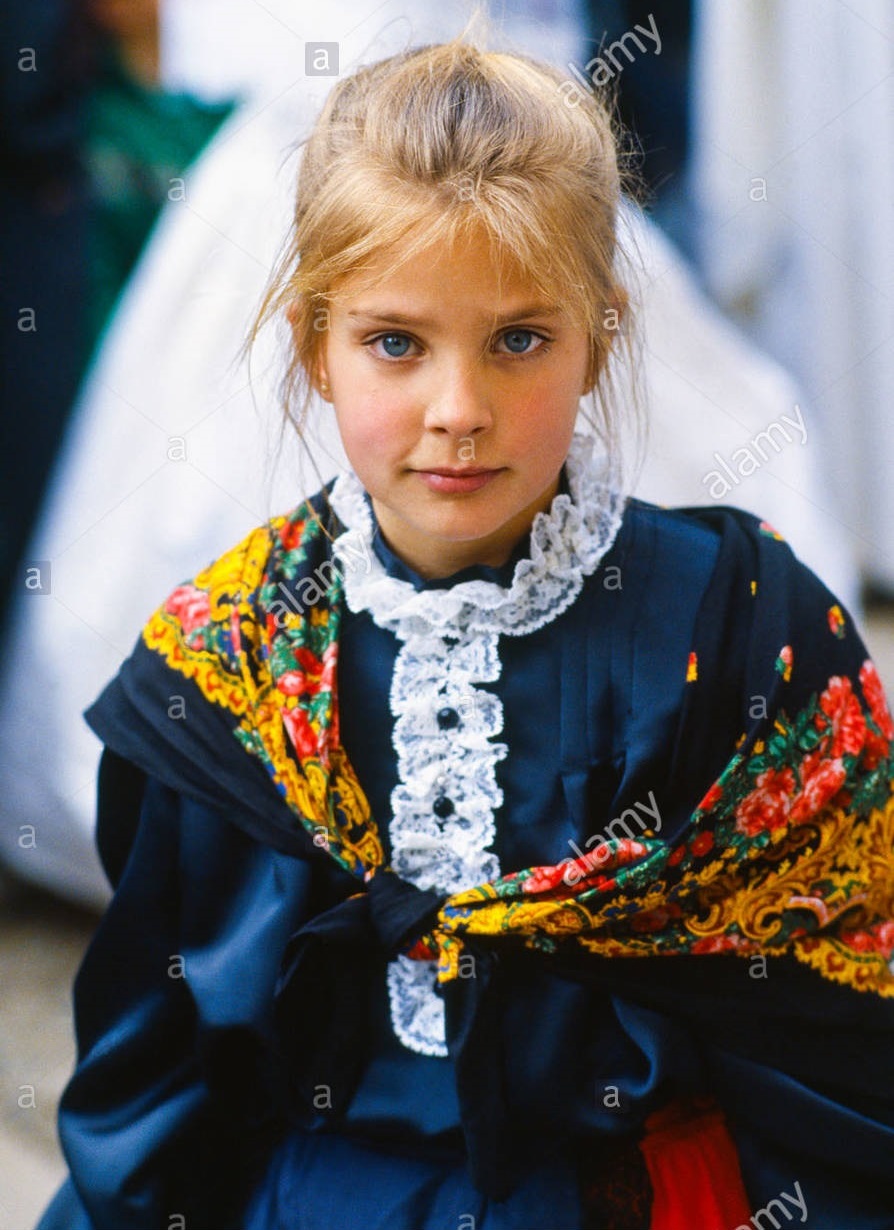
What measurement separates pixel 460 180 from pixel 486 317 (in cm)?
9

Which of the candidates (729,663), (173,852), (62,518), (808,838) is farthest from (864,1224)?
(62,518)

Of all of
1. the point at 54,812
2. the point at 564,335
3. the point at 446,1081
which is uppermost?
the point at 564,335

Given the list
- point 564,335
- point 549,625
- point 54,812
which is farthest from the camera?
point 54,812

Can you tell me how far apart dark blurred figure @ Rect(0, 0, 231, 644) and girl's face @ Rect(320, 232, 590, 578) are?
126 centimetres

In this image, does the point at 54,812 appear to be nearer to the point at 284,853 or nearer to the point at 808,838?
the point at 284,853

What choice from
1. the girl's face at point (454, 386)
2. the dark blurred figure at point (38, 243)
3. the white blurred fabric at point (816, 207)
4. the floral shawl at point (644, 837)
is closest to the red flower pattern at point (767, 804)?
the floral shawl at point (644, 837)

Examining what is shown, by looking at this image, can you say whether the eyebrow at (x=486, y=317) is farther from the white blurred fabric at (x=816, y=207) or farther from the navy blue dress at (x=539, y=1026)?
the white blurred fabric at (x=816, y=207)

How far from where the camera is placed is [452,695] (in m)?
1.06

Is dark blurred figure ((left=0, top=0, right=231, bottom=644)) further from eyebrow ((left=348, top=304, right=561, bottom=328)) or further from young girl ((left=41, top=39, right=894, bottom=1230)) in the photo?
eyebrow ((left=348, top=304, right=561, bottom=328))

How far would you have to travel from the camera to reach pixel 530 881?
3.31 ft

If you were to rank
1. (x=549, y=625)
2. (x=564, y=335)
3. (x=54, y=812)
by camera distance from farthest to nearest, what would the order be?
(x=54, y=812) → (x=549, y=625) → (x=564, y=335)

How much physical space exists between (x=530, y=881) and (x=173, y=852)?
0.31 meters

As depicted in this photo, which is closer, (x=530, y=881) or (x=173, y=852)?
(x=530, y=881)

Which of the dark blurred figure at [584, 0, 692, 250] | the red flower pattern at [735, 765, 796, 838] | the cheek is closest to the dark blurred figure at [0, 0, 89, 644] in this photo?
the dark blurred figure at [584, 0, 692, 250]
